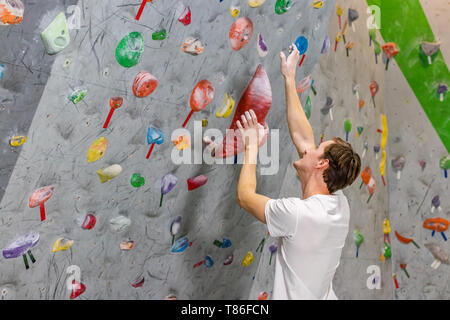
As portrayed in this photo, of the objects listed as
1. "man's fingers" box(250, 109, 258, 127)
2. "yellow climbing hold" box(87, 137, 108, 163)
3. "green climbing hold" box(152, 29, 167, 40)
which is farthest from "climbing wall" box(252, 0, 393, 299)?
"yellow climbing hold" box(87, 137, 108, 163)

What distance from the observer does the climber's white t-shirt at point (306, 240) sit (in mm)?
1681

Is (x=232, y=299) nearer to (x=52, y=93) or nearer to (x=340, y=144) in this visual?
(x=340, y=144)

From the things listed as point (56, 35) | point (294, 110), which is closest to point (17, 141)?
point (56, 35)

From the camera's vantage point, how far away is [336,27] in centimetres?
236

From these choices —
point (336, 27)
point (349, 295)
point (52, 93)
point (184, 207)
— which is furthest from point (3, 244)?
point (349, 295)

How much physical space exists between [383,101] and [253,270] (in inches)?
46.6

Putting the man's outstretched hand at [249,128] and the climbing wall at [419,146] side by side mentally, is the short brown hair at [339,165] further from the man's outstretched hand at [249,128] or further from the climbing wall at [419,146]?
the climbing wall at [419,146]

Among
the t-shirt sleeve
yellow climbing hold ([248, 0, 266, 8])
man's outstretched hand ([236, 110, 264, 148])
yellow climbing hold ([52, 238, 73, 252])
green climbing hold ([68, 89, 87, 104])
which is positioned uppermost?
yellow climbing hold ([248, 0, 266, 8])

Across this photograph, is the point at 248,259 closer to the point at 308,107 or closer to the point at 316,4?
the point at 308,107

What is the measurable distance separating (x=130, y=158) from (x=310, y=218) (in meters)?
0.61

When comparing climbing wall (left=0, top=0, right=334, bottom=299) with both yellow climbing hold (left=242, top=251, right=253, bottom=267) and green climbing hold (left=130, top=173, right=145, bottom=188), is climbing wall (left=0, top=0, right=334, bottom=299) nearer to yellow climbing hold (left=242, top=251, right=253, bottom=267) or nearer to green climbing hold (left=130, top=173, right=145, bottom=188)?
green climbing hold (left=130, top=173, right=145, bottom=188)

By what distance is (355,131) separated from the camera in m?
2.68

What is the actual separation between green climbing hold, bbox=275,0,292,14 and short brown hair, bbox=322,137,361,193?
513mm

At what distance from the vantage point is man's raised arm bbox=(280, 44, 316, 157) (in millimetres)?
1971
